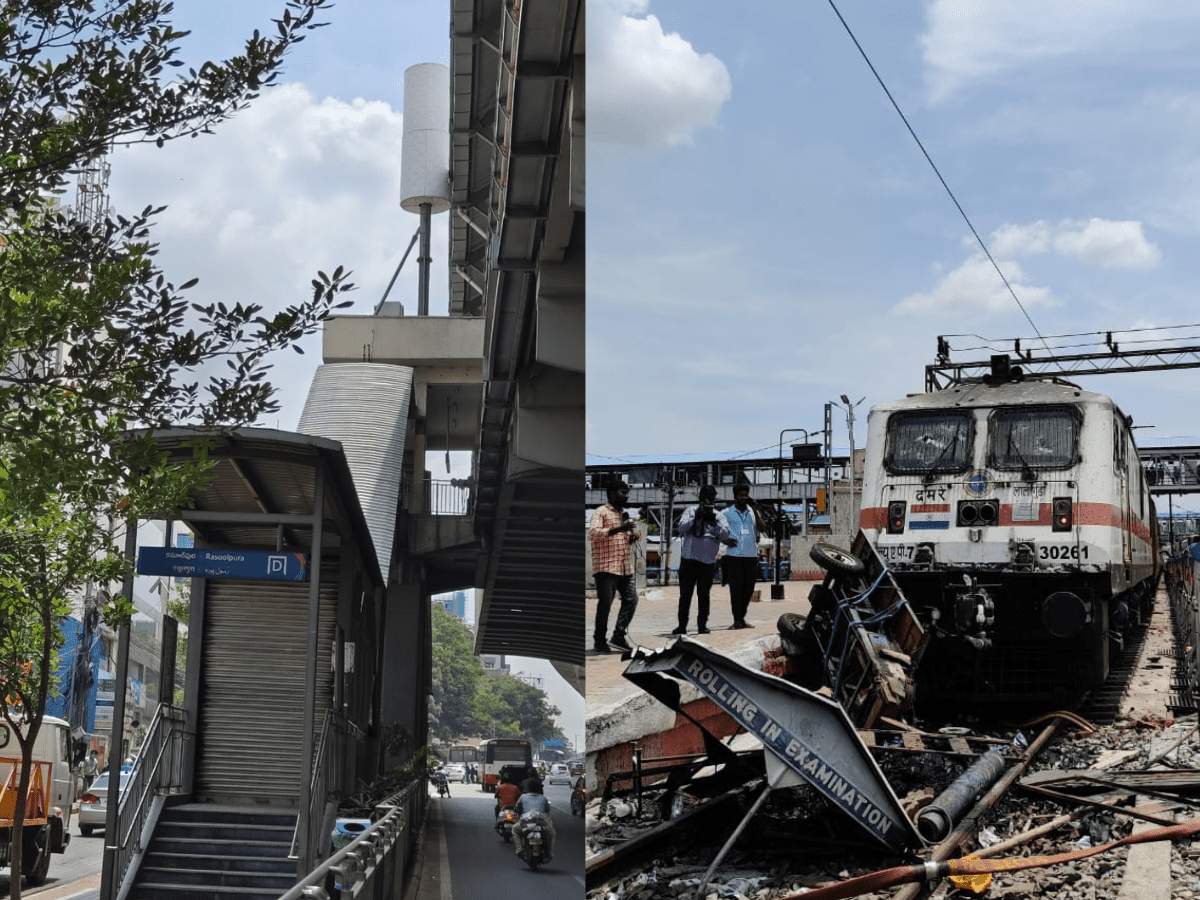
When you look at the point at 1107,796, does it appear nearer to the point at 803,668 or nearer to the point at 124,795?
the point at 803,668

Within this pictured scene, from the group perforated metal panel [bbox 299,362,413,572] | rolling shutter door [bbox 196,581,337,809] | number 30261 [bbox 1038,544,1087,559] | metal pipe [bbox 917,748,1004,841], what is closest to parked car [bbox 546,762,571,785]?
rolling shutter door [bbox 196,581,337,809]

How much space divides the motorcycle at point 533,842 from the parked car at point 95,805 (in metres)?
1.39

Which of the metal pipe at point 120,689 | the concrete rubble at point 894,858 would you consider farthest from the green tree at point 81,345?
the concrete rubble at point 894,858

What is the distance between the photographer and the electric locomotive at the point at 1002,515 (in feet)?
13.0

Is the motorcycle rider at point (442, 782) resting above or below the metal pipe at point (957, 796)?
below

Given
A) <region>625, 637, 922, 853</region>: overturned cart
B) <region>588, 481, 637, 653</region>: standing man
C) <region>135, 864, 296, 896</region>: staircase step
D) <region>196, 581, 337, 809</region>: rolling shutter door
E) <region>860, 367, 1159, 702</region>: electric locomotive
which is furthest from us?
<region>135, 864, 296, 896</region>: staircase step

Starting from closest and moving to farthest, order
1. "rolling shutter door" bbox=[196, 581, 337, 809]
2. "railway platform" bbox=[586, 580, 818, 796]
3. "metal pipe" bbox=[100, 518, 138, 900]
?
1. "railway platform" bbox=[586, 580, 818, 796]
2. "metal pipe" bbox=[100, 518, 138, 900]
3. "rolling shutter door" bbox=[196, 581, 337, 809]

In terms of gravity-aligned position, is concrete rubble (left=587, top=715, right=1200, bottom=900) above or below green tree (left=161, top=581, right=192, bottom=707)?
below

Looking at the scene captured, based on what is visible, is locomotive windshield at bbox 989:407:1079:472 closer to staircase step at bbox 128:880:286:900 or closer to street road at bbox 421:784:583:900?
street road at bbox 421:784:583:900

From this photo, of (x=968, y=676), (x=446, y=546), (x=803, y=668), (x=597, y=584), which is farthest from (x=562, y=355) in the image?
(x=968, y=676)

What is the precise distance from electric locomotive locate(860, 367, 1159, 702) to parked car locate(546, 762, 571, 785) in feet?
3.92

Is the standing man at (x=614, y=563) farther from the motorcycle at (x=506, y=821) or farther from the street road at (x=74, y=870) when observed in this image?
the street road at (x=74, y=870)

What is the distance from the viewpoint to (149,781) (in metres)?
4.47

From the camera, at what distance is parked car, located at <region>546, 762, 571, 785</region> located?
14.1 feet
